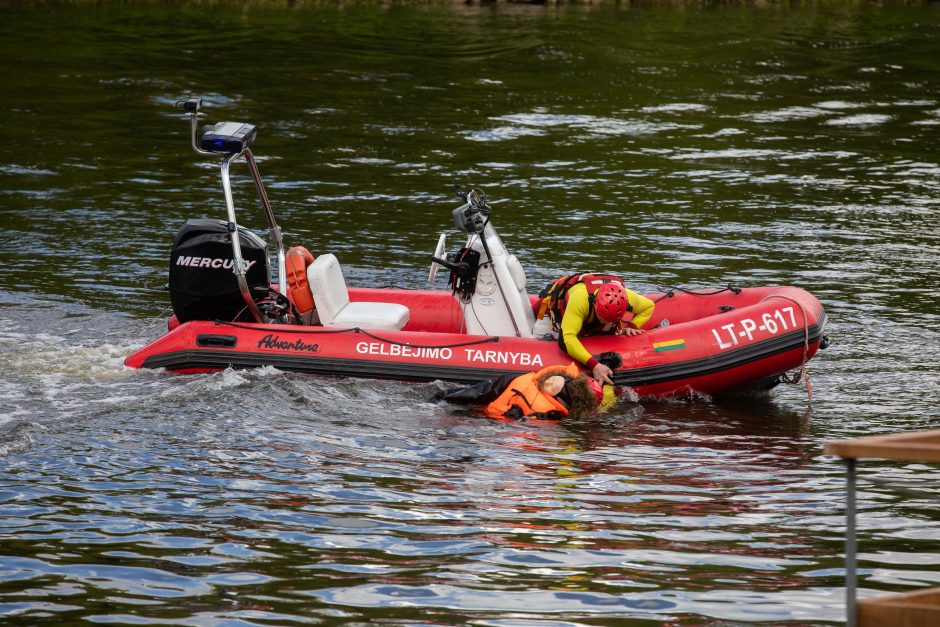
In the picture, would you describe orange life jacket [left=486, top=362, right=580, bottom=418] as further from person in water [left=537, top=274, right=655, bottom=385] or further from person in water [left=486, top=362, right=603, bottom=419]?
person in water [left=537, top=274, right=655, bottom=385]

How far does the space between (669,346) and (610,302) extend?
1.70 ft

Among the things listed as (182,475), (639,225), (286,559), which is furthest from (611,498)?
(639,225)

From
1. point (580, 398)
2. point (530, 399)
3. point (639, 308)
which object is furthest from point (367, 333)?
point (639, 308)

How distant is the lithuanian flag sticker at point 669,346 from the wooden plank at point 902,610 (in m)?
4.64

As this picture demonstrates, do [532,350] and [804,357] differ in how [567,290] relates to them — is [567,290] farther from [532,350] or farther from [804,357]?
[804,357]

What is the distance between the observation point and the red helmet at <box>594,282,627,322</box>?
835cm

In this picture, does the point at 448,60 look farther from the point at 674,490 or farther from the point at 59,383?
the point at 674,490

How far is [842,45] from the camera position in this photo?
24766 mm

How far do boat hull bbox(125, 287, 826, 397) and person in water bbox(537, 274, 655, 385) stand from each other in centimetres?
11

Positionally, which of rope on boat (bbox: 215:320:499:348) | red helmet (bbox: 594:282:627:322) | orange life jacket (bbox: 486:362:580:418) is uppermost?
red helmet (bbox: 594:282:627:322)

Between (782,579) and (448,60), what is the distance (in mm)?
18811

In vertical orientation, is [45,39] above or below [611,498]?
above

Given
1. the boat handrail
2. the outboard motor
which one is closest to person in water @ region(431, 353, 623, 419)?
the boat handrail

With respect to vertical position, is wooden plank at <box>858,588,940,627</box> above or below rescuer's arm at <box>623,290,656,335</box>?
above
